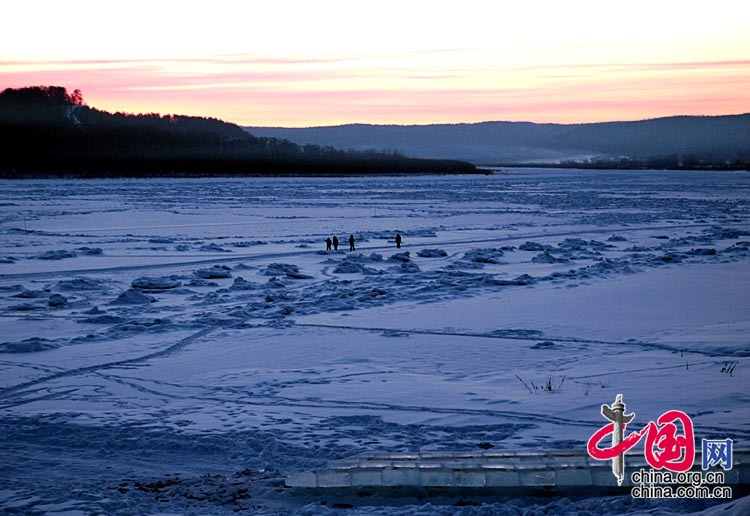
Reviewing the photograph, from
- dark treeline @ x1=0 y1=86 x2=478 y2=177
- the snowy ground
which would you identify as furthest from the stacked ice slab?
dark treeline @ x1=0 y1=86 x2=478 y2=177

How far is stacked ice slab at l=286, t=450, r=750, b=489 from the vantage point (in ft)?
15.0

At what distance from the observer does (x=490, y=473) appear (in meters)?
4.62

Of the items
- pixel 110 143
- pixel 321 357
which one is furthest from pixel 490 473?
pixel 110 143

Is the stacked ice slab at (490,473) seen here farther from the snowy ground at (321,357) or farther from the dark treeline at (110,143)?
the dark treeline at (110,143)

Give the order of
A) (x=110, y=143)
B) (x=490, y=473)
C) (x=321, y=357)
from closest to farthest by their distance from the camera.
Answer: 1. (x=490, y=473)
2. (x=321, y=357)
3. (x=110, y=143)

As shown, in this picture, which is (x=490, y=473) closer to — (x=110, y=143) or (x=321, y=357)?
(x=321, y=357)

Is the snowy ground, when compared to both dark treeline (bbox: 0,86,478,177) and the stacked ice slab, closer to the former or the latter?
the stacked ice slab

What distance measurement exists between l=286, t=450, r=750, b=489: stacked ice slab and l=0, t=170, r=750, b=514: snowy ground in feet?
0.51

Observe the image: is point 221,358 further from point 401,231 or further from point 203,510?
point 401,231

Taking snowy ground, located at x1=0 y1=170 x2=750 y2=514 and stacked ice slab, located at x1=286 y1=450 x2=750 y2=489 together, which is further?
snowy ground, located at x1=0 y1=170 x2=750 y2=514

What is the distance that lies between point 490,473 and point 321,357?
349cm

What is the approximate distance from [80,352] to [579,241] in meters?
12.5

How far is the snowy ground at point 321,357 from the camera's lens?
518cm

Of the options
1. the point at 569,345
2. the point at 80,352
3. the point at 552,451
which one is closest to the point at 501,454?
the point at 552,451
